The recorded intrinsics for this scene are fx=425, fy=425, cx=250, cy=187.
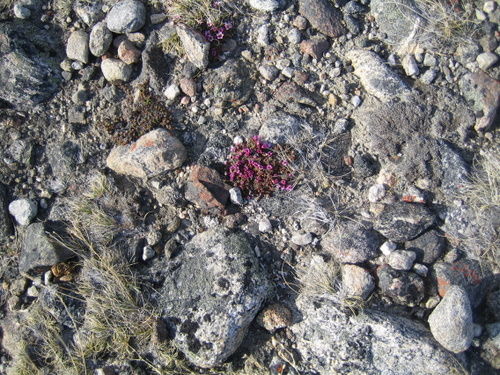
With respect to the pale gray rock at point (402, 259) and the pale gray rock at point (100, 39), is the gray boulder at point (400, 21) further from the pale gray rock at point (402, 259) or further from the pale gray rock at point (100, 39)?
the pale gray rock at point (100, 39)

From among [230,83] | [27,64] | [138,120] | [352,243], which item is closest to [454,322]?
[352,243]

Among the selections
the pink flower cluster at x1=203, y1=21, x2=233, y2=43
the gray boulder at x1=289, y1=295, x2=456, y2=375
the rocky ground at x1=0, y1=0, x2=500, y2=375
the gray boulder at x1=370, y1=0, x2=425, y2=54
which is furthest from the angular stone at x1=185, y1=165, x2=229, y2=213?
the gray boulder at x1=370, y1=0, x2=425, y2=54

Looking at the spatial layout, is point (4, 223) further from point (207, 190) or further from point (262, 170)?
point (262, 170)

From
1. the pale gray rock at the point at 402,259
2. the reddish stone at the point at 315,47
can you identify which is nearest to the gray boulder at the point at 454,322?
the pale gray rock at the point at 402,259

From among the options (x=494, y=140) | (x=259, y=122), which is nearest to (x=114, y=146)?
(x=259, y=122)

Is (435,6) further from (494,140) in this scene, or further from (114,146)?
(114,146)
